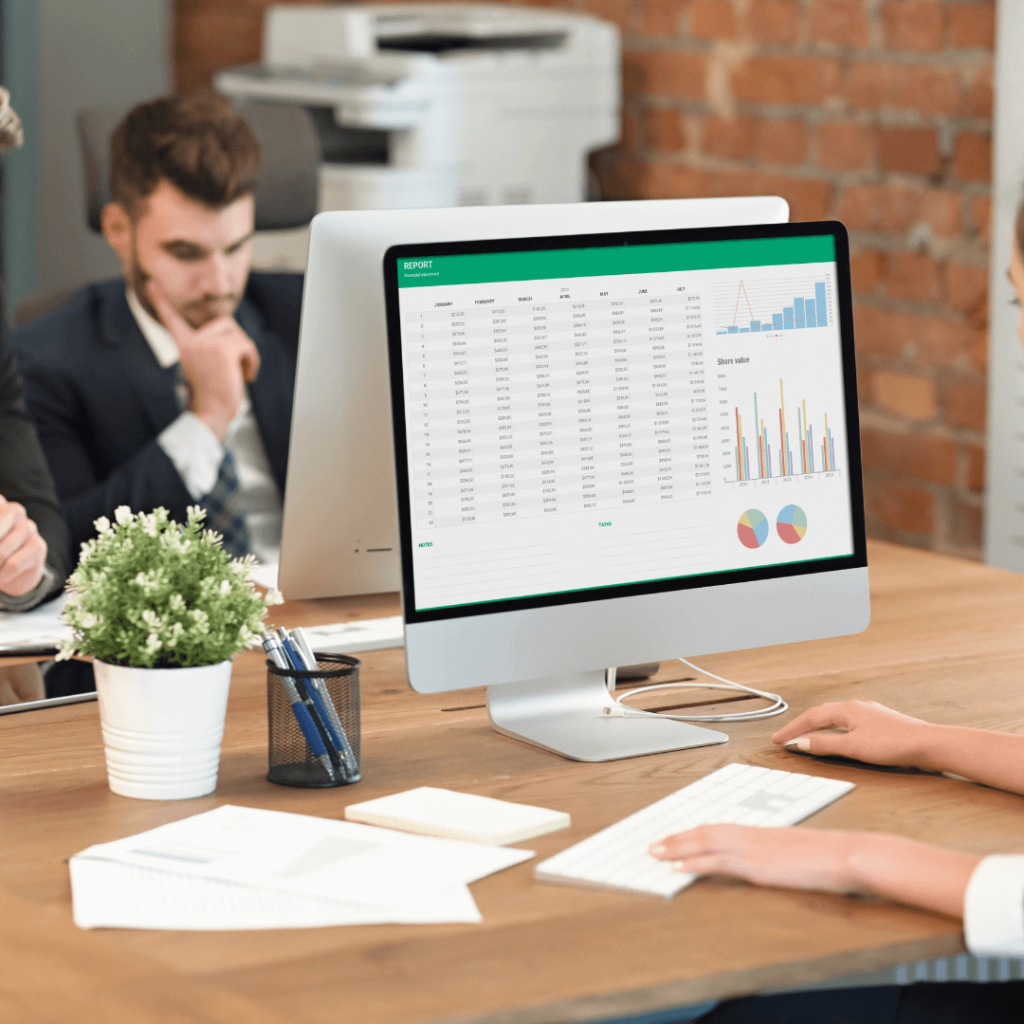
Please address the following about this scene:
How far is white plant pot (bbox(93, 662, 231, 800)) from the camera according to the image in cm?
109

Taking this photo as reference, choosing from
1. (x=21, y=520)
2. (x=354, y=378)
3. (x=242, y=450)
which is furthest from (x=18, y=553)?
(x=242, y=450)

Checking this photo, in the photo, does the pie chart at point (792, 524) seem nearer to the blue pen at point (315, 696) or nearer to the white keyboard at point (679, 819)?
the white keyboard at point (679, 819)

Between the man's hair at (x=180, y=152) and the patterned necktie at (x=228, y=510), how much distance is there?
0.41m

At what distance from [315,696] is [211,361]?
1.28 m

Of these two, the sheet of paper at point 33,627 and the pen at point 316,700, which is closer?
the pen at point 316,700

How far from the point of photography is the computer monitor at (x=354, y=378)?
1311 millimetres

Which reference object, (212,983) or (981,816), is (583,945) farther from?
(981,816)

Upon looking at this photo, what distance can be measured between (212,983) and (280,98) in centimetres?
239

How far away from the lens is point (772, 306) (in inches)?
51.3

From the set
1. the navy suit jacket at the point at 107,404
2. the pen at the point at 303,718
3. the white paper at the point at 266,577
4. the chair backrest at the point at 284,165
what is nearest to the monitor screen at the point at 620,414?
the pen at the point at 303,718

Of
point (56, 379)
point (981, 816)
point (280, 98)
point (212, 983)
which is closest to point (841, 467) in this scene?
point (981, 816)

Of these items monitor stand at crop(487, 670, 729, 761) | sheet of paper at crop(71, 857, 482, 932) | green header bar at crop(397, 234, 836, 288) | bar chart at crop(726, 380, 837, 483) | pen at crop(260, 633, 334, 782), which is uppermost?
green header bar at crop(397, 234, 836, 288)

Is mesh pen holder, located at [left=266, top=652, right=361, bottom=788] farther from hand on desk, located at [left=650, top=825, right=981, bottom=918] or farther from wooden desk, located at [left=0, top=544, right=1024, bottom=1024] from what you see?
hand on desk, located at [left=650, top=825, right=981, bottom=918]

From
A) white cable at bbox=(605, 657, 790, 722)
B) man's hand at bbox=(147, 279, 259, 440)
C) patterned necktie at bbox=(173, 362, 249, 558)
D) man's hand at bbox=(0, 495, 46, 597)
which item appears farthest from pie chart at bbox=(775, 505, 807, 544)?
man's hand at bbox=(147, 279, 259, 440)
